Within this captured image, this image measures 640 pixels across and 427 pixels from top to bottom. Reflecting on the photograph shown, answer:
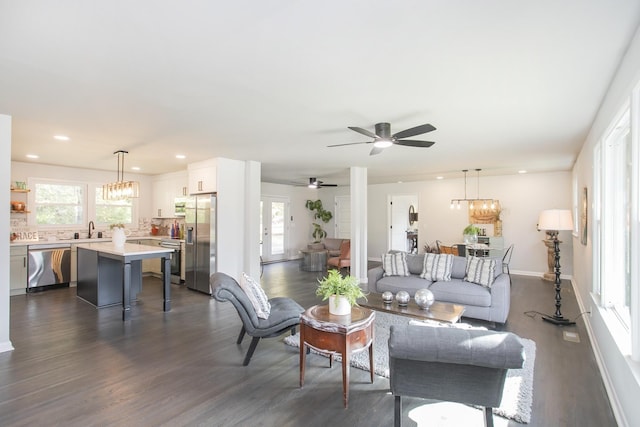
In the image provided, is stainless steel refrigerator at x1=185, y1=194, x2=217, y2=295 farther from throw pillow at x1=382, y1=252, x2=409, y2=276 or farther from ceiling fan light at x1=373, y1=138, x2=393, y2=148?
ceiling fan light at x1=373, y1=138, x2=393, y2=148

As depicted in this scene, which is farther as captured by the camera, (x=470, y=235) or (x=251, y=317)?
(x=470, y=235)

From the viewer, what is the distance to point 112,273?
5113 millimetres

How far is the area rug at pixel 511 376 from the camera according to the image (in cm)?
232

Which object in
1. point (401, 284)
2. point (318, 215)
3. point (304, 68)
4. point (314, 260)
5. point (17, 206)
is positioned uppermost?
point (304, 68)

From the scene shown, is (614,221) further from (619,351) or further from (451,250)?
(451,250)

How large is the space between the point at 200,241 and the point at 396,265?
3.52 m

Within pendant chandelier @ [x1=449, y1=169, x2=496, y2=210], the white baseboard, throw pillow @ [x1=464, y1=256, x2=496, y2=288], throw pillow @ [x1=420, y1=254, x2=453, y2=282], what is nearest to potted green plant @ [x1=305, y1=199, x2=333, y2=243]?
pendant chandelier @ [x1=449, y1=169, x2=496, y2=210]

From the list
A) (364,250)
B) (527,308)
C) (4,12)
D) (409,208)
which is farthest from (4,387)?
(409,208)

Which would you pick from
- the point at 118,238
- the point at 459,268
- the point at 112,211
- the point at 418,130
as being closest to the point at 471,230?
the point at 459,268

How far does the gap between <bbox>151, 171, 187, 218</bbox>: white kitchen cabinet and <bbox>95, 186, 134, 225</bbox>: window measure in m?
0.55

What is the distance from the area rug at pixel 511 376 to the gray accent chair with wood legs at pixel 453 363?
480 millimetres

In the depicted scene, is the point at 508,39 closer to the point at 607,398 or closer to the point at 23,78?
the point at 607,398

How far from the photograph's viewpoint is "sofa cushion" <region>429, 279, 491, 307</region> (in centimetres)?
419

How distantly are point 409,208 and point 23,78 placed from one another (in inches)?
379
